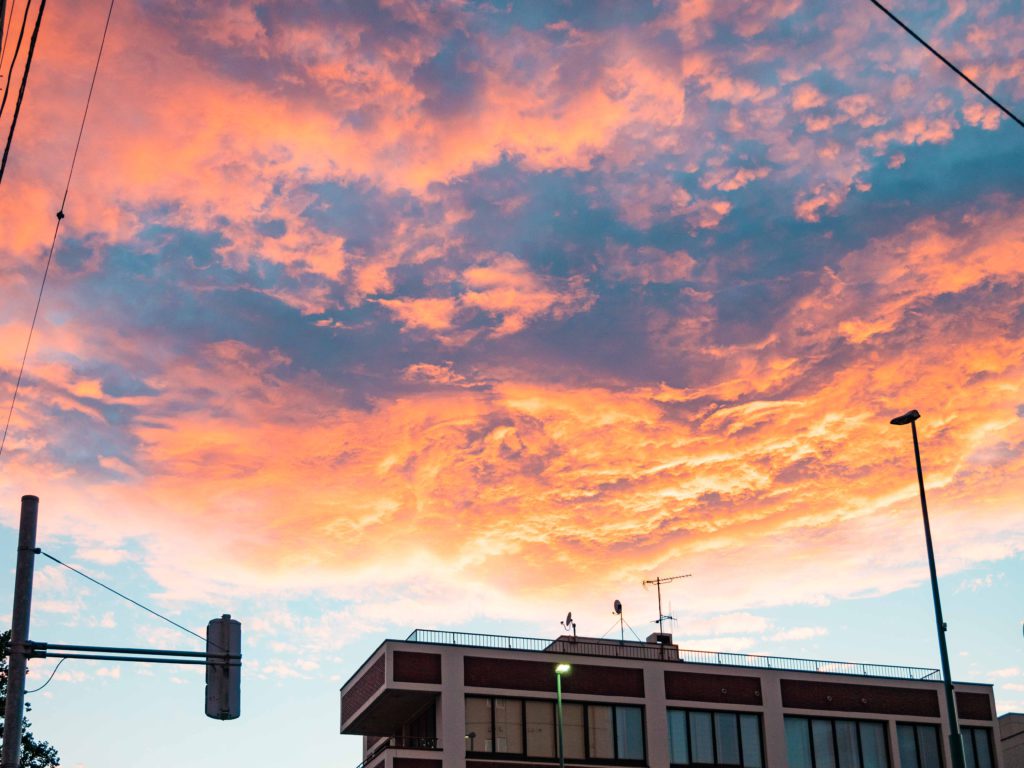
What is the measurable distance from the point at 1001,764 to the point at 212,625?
51.4 meters

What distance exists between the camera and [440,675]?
50.8m

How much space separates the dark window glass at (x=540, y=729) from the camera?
51531 millimetres

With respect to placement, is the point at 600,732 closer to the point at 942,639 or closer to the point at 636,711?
the point at 636,711

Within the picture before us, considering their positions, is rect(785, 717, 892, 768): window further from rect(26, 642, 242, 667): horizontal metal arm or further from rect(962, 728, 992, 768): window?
rect(26, 642, 242, 667): horizontal metal arm

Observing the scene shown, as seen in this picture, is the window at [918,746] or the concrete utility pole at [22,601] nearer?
the concrete utility pole at [22,601]

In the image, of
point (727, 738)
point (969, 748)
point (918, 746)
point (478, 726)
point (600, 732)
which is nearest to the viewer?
point (478, 726)

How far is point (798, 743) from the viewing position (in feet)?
186

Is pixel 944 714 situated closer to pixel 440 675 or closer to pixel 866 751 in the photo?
pixel 866 751

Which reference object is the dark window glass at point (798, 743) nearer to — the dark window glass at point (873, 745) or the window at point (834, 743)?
the window at point (834, 743)

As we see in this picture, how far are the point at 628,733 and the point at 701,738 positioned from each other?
3.63 meters

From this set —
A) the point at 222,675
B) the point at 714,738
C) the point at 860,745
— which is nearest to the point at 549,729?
the point at 714,738

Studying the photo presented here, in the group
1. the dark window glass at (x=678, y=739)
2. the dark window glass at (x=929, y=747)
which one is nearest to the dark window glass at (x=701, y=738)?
the dark window glass at (x=678, y=739)

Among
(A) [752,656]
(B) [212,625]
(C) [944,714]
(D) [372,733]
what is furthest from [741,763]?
(B) [212,625]

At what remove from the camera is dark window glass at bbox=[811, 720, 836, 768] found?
5659 centimetres
